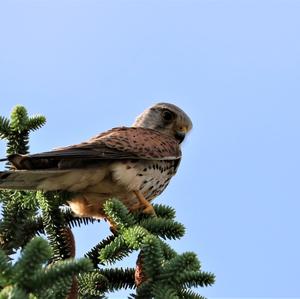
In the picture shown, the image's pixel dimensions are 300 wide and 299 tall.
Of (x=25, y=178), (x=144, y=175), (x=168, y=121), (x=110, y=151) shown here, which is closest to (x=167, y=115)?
(x=168, y=121)

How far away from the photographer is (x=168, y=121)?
6.34 m

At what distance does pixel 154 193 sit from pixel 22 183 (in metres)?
1.23

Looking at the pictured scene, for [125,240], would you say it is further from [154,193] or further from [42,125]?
[154,193]

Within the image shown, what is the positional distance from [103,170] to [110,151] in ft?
0.45

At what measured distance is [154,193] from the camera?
15.9ft

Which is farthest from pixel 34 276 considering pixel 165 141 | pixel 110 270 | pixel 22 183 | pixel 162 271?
pixel 165 141

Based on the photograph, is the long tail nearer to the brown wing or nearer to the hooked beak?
the brown wing

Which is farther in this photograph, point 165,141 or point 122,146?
point 165,141

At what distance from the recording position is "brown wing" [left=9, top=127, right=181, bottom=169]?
407cm

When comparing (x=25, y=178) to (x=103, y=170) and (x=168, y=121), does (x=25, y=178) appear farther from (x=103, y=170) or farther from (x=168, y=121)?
(x=168, y=121)

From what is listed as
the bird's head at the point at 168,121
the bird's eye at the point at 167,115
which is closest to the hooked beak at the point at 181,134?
the bird's head at the point at 168,121

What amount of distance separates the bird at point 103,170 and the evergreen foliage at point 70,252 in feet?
0.29

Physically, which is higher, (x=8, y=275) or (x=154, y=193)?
(x=154, y=193)

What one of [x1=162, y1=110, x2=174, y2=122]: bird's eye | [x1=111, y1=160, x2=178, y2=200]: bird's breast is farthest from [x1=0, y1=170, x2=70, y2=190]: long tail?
[x1=162, y1=110, x2=174, y2=122]: bird's eye
